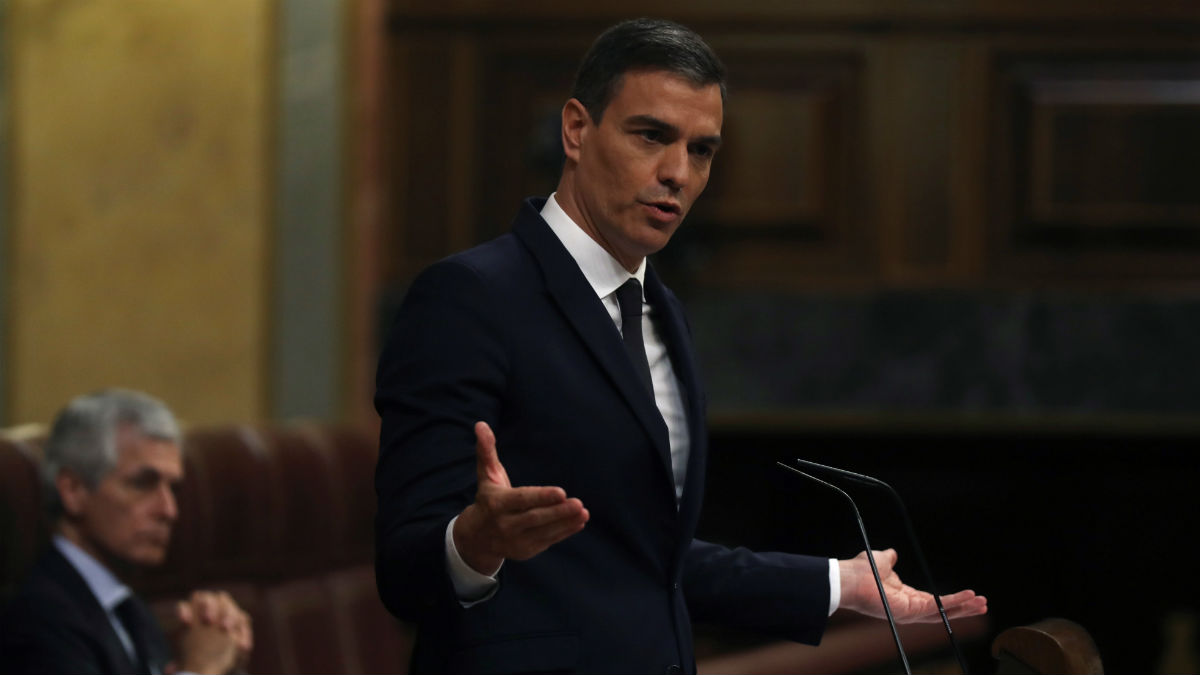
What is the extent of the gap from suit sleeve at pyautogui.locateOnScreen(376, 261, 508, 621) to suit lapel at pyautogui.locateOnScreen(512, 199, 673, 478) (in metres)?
0.07

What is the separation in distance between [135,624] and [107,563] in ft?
0.32

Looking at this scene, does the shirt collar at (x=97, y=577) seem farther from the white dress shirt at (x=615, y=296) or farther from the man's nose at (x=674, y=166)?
the man's nose at (x=674, y=166)

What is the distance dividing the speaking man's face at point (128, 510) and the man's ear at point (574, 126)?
130 centimetres

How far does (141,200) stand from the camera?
4.00 meters

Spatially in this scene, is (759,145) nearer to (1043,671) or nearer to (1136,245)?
(1136,245)

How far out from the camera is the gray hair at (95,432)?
232 centimetres

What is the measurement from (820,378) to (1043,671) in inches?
108

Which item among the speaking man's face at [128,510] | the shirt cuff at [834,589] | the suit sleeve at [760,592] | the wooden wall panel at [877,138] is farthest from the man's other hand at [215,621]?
the wooden wall panel at [877,138]

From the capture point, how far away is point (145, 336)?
404cm

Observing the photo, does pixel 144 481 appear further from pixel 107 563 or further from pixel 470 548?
pixel 470 548

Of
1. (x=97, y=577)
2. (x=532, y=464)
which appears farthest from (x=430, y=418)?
(x=97, y=577)

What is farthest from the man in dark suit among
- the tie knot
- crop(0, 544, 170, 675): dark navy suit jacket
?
crop(0, 544, 170, 675): dark navy suit jacket

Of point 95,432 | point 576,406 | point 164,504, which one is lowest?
point 164,504

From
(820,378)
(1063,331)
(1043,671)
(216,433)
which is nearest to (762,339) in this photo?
(820,378)
